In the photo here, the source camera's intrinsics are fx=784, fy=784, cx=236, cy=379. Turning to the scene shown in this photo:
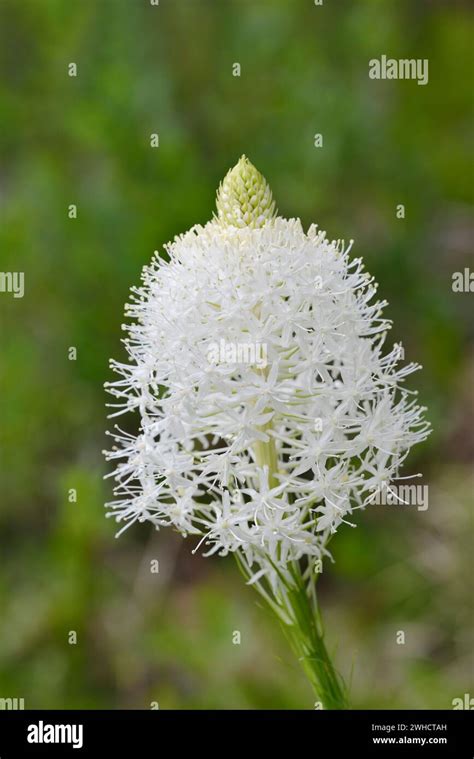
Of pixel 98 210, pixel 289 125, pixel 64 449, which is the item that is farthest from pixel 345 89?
pixel 64 449

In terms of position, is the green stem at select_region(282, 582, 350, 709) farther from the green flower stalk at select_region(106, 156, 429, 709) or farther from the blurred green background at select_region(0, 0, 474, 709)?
the blurred green background at select_region(0, 0, 474, 709)

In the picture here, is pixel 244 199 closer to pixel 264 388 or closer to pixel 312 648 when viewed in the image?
pixel 264 388

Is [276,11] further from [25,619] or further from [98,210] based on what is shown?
[25,619]
